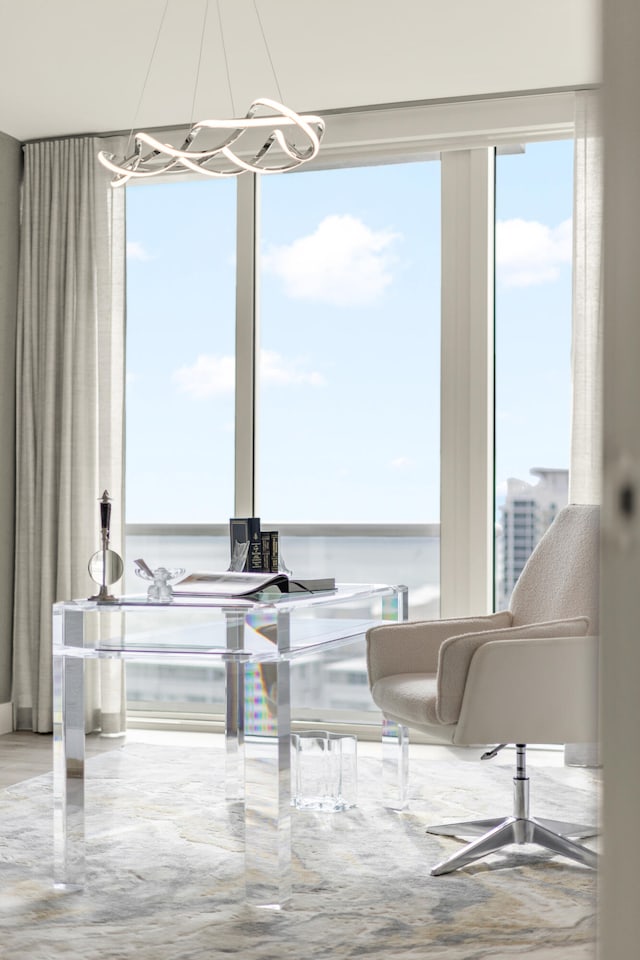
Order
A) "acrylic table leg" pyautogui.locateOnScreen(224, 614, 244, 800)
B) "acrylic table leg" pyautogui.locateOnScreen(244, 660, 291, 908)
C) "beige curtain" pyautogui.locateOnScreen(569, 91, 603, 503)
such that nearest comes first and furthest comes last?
"acrylic table leg" pyautogui.locateOnScreen(244, 660, 291, 908) → "acrylic table leg" pyautogui.locateOnScreen(224, 614, 244, 800) → "beige curtain" pyautogui.locateOnScreen(569, 91, 603, 503)

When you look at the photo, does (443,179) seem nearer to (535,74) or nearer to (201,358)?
(535,74)

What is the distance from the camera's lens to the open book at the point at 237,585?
2734 millimetres

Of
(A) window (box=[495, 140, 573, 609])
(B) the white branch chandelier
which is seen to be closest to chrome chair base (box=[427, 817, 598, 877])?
(A) window (box=[495, 140, 573, 609])

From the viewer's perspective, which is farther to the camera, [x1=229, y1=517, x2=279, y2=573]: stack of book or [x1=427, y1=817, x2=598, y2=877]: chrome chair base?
[x1=229, y1=517, x2=279, y2=573]: stack of book

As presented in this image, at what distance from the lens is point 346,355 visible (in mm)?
4828

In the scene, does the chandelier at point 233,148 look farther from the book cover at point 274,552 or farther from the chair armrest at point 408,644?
the chair armrest at point 408,644

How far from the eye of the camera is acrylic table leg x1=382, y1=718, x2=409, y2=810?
342 cm

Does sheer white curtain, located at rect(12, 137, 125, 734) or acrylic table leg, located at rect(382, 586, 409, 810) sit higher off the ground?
sheer white curtain, located at rect(12, 137, 125, 734)

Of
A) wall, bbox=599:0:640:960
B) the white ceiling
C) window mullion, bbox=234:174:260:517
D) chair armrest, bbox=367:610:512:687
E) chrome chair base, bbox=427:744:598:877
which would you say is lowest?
chrome chair base, bbox=427:744:598:877

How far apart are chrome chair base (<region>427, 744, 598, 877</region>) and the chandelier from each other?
6.00 ft

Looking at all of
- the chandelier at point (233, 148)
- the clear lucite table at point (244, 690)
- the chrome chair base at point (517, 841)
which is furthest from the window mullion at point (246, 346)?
the chrome chair base at point (517, 841)

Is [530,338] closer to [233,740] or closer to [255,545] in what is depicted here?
[255,545]

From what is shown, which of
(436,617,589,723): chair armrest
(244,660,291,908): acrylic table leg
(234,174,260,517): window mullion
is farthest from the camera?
(234,174,260,517): window mullion

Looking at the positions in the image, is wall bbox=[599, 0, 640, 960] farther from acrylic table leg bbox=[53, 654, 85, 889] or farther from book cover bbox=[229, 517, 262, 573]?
book cover bbox=[229, 517, 262, 573]
